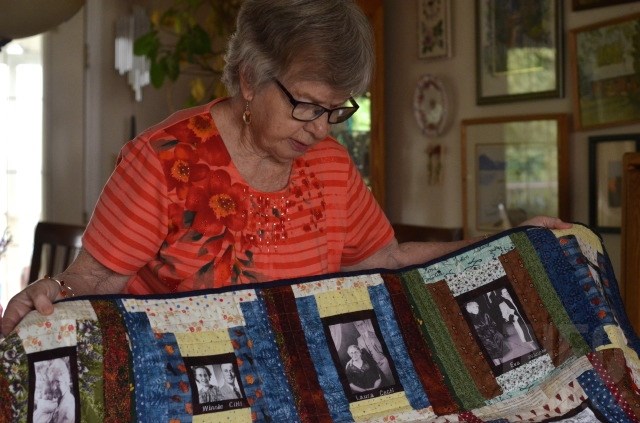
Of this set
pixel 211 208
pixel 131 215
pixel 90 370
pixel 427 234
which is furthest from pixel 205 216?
pixel 427 234

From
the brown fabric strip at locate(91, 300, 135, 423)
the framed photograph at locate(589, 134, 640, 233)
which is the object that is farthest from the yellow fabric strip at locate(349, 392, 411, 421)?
the framed photograph at locate(589, 134, 640, 233)

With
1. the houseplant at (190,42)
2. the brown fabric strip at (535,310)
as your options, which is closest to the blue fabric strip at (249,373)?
the brown fabric strip at (535,310)

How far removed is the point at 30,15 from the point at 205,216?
1.04 m

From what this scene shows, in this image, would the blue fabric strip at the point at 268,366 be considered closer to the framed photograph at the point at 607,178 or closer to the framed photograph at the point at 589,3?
the framed photograph at the point at 607,178

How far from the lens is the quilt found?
1548 millimetres

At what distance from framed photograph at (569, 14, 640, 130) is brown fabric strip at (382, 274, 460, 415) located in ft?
5.19

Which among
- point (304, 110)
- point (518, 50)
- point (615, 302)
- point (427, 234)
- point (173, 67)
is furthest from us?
point (173, 67)

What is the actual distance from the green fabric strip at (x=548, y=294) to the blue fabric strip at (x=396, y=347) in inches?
11.7

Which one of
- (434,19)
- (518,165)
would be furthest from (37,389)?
(434,19)

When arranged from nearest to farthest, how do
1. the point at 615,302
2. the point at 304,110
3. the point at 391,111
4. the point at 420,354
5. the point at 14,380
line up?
the point at 14,380, the point at 304,110, the point at 420,354, the point at 615,302, the point at 391,111

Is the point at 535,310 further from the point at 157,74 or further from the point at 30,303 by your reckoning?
the point at 157,74

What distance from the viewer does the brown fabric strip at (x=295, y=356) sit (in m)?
1.71

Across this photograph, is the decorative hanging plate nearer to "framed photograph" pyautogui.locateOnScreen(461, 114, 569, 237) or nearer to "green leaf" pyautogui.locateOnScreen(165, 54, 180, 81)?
"framed photograph" pyautogui.locateOnScreen(461, 114, 569, 237)

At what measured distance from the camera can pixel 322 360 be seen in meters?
1.78
